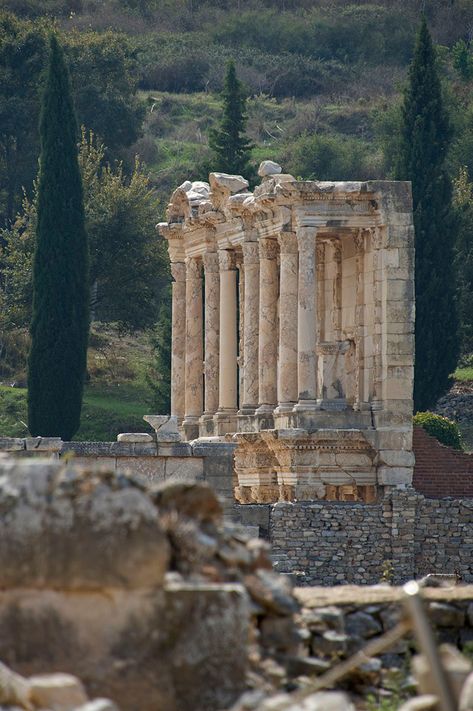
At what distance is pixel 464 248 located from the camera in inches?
2416

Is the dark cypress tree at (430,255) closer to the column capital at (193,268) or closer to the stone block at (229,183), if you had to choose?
the column capital at (193,268)

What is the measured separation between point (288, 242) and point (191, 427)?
5.75 metres

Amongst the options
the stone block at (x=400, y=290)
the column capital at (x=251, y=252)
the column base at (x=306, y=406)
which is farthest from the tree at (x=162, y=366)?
the stone block at (x=400, y=290)

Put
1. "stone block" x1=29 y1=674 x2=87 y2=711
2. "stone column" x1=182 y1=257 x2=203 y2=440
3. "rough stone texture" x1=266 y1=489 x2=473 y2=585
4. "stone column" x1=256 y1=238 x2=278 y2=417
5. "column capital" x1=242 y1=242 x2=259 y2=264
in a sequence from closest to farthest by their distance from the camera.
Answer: "stone block" x1=29 y1=674 x2=87 y2=711, "rough stone texture" x1=266 y1=489 x2=473 y2=585, "stone column" x1=256 y1=238 x2=278 y2=417, "column capital" x1=242 y1=242 x2=259 y2=264, "stone column" x1=182 y1=257 x2=203 y2=440

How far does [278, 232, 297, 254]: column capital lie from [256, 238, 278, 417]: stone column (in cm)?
135

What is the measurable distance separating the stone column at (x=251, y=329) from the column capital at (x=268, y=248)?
486mm

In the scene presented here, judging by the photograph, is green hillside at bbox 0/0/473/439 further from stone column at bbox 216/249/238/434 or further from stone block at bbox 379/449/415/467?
stone block at bbox 379/449/415/467

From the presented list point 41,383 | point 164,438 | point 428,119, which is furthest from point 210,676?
point 428,119

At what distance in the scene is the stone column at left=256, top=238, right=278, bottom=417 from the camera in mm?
46594

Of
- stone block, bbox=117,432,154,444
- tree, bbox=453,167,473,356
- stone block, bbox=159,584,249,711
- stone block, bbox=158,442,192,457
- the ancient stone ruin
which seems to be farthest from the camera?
tree, bbox=453,167,473,356

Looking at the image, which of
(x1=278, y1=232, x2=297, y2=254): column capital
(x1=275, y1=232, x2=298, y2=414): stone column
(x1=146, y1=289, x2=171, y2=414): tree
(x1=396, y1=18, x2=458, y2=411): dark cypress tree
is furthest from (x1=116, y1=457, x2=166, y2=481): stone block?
(x1=146, y1=289, x2=171, y2=414): tree

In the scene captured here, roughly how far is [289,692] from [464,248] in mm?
46308

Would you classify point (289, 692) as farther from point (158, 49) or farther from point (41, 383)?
point (158, 49)

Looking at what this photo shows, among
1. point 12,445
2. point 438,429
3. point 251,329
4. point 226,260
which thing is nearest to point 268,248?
point 251,329
